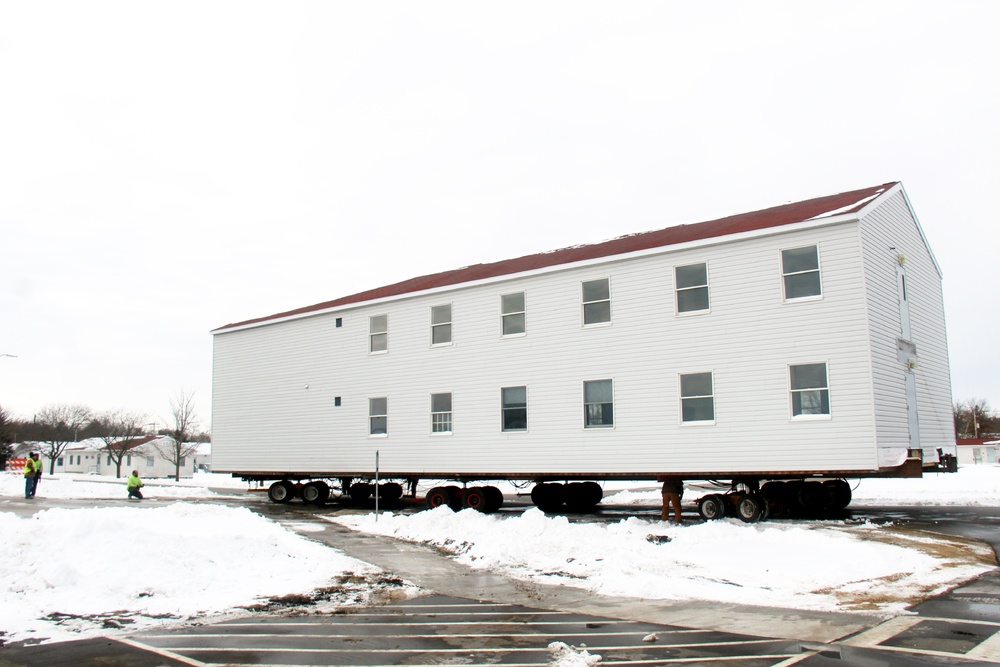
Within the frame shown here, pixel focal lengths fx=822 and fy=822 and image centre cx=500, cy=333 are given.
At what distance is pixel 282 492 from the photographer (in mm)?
29188

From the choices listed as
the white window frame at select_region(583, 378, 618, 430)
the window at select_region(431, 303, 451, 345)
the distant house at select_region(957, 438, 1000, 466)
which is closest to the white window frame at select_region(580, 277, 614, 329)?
the white window frame at select_region(583, 378, 618, 430)

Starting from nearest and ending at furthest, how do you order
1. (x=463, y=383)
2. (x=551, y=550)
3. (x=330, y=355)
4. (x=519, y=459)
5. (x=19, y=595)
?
(x=19, y=595), (x=551, y=550), (x=519, y=459), (x=463, y=383), (x=330, y=355)

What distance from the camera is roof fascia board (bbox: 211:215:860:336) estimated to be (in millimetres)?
19078

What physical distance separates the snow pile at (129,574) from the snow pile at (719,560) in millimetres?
3319

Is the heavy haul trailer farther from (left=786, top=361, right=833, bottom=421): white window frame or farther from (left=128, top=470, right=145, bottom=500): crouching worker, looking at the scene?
(left=128, top=470, right=145, bottom=500): crouching worker

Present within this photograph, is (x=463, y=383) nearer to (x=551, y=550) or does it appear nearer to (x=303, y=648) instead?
(x=551, y=550)

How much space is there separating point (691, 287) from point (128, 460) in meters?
90.6

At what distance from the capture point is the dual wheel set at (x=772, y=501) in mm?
19766

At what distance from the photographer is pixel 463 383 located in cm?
2492

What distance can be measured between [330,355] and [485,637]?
2065 centimetres

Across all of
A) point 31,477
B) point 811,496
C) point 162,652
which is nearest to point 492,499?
point 811,496

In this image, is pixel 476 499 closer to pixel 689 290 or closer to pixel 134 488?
pixel 689 290

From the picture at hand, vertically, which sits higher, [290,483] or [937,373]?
[937,373]

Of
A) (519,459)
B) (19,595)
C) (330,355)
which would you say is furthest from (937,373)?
(19,595)
